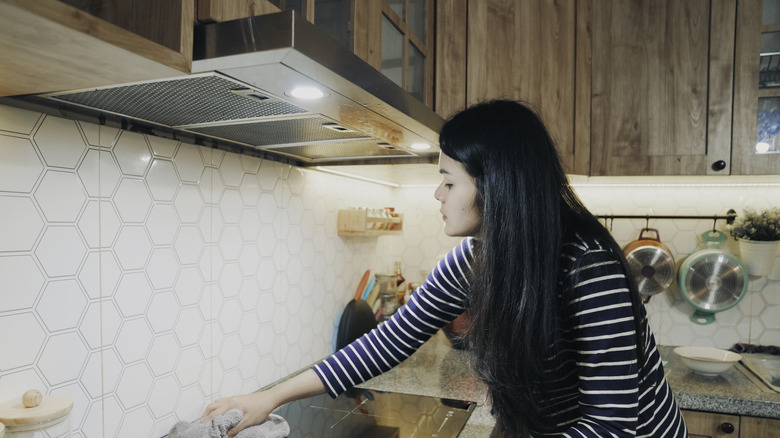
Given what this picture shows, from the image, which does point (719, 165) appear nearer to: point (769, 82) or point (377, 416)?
point (769, 82)

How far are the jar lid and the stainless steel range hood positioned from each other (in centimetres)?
52

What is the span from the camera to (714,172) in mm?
1755

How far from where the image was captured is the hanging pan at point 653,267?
81.6 inches

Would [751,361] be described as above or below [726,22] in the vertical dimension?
below

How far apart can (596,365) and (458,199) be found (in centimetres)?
35

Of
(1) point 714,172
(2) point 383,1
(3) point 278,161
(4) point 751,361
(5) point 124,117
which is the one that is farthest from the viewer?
(4) point 751,361

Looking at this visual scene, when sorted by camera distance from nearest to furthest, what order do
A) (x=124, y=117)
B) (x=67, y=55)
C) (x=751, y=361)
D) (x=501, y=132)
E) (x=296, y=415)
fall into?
(x=67, y=55) < (x=501, y=132) < (x=124, y=117) < (x=296, y=415) < (x=751, y=361)

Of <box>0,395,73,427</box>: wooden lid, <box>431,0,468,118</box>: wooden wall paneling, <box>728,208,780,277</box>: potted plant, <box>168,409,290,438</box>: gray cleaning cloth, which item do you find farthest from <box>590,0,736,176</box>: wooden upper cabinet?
<box>0,395,73,427</box>: wooden lid

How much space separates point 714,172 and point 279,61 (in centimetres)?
166

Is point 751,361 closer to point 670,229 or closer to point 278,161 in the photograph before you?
point 670,229

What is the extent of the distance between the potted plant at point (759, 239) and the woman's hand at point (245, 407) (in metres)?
1.91

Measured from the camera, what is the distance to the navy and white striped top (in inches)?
30.8

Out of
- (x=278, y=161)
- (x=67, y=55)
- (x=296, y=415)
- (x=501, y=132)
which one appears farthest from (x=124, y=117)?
(x=296, y=415)

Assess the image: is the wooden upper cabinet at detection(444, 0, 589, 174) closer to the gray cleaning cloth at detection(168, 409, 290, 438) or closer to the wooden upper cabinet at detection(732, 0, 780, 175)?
the wooden upper cabinet at detection(732, 0, 780, 175)
